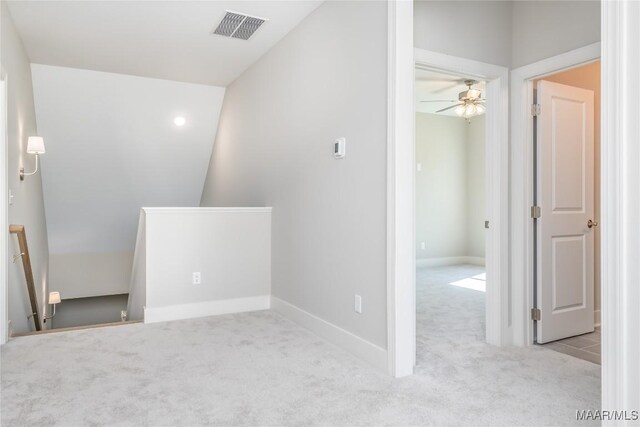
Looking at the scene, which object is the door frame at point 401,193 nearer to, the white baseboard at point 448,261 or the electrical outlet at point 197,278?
the electrical outlet at point 197,278

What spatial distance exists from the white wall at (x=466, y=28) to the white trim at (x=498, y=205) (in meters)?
0.14

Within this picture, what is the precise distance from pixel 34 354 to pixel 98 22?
103 inches

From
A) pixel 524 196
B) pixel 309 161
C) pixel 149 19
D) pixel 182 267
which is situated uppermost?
pixel 149 19

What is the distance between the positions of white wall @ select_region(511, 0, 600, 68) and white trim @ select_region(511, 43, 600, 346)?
122 millimetres

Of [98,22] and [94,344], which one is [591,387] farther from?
[98,22]

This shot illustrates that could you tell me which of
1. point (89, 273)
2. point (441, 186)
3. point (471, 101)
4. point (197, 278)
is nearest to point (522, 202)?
point (471, 101)

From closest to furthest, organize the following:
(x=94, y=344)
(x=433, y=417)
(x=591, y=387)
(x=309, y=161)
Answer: (x=433, y=417) < (x=591, y=387) < (x=94, y=344) < (x=309, y=161)

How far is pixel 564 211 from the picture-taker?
3279 millimetres

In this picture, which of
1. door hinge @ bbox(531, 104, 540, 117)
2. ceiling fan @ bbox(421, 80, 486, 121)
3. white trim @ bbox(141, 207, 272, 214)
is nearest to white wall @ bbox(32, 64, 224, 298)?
white trim @ bbox(141, 207, 272, 214)

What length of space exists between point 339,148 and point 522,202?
53.9 inches

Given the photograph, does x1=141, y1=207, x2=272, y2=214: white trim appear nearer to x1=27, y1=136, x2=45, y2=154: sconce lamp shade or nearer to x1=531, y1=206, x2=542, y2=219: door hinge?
x1=27, y1=136, x2=45, y2=154: sconce lamp shade

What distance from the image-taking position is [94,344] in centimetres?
307

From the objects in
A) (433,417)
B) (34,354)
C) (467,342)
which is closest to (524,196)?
(467,342)
